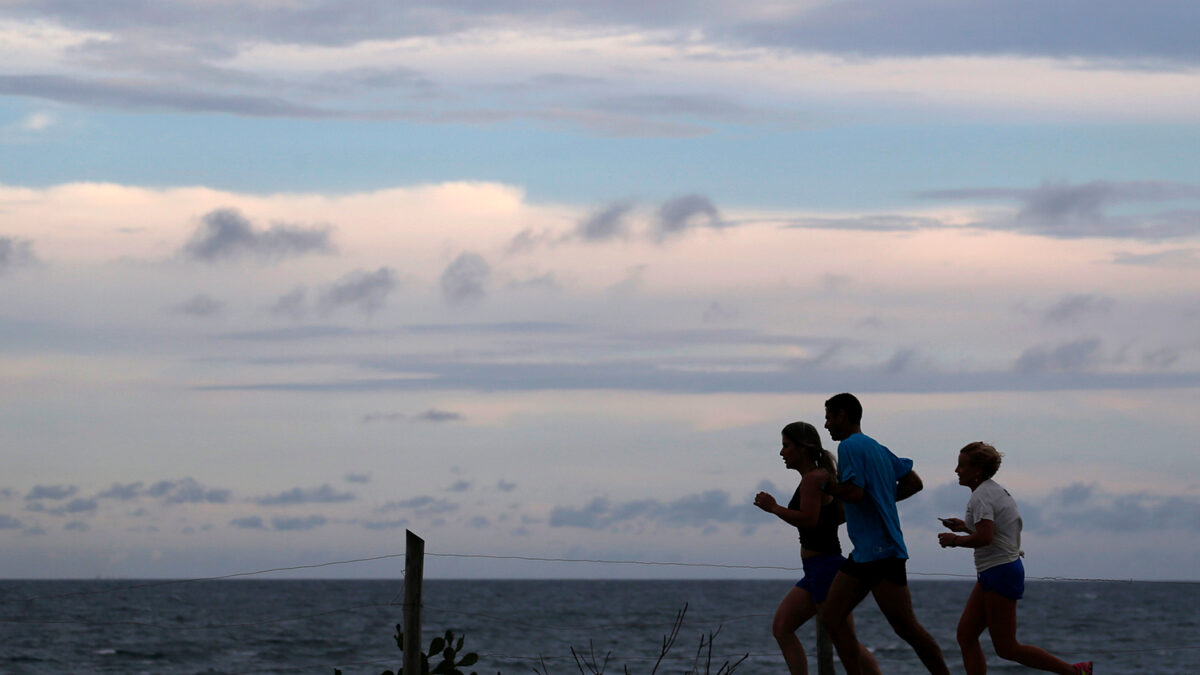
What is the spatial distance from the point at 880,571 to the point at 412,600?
7.67 ft

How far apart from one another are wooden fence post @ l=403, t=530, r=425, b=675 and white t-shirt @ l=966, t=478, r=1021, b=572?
113 inches

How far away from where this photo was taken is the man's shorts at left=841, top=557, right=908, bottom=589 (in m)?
7.65

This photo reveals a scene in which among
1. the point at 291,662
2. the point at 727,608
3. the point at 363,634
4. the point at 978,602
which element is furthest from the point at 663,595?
the point at 978,602

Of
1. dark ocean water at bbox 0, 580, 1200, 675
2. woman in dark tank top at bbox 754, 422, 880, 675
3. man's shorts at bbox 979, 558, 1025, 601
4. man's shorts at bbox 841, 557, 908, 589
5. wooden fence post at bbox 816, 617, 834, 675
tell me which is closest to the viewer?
man's shorts at bbox 841, 557, 908, 589

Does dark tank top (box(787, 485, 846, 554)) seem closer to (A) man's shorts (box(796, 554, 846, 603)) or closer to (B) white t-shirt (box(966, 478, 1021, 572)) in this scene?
(A) man's shorts (box(796, 554, 846, 603))

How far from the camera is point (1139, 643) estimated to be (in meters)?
49.3

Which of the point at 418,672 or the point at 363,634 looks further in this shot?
the point at 363,634

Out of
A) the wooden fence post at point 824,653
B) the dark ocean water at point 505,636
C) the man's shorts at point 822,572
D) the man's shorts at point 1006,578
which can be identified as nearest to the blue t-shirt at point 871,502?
the man's shorts at point 822,572

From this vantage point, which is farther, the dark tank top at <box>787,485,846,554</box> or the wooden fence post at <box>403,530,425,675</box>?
the dark tank top at <box>787,485,846,554</box>

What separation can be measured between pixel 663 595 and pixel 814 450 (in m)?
105

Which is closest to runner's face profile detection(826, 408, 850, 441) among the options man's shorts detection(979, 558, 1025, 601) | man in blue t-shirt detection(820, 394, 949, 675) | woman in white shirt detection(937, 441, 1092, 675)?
man in blue t-shirt detection(820, 394, 949, 675)

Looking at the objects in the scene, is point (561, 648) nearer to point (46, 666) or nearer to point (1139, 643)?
point (46, 666)

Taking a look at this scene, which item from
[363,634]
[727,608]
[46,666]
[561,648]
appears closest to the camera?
[46,666]

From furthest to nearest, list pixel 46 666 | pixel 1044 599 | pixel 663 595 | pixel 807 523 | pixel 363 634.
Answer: pixel 663 595 < pixel 1044 599 < pixel 363 634 < pixel 46 666 < pixel 807 523
